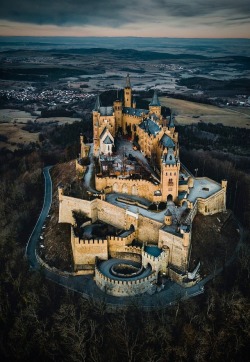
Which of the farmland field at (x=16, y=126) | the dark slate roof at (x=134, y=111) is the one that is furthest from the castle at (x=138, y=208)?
the farmland field at (x=16, y=126)

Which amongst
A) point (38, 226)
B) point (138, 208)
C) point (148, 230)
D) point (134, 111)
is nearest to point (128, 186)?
point (138, 208)

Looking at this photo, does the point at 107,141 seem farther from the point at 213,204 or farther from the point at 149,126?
the point at 213,204

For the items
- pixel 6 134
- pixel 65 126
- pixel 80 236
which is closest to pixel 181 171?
pixel 80 236

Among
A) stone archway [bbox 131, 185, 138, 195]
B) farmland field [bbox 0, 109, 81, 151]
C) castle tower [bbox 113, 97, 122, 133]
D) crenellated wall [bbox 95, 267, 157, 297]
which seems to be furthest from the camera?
farmland field [bbox 0, 109, 81, 151]

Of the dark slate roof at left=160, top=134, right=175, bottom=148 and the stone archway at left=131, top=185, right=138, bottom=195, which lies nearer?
the stone archway at left=131, top=185, right=138, bottom=195

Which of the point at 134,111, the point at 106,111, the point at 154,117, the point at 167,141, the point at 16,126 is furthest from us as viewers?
the point at 16,126

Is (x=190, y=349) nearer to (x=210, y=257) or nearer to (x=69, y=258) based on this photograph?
(x=210, y=257)

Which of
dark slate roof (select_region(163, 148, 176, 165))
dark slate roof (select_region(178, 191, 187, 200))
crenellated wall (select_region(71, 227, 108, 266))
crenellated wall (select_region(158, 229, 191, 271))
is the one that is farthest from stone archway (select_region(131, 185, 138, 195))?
crenellated wall (select_region(71, 227, 108, 266))

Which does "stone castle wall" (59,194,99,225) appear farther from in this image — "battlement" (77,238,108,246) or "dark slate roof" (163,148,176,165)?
"dark slate roof" (163,148,176,165)

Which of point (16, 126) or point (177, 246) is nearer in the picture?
point (177, 246)
